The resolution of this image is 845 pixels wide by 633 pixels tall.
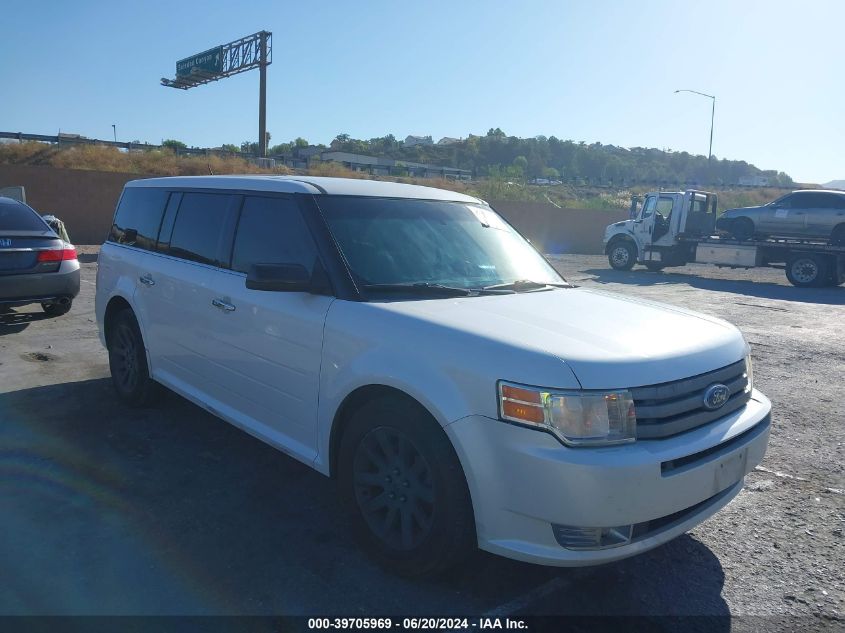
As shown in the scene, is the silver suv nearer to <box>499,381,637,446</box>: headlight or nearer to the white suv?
the white suv

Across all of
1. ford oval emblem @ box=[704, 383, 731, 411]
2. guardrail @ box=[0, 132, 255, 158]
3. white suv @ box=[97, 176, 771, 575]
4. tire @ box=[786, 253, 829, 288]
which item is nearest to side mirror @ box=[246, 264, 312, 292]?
white suv @ box=[97, 176, 771, 575]

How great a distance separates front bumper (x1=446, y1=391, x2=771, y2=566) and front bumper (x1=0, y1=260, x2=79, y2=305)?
7219mm

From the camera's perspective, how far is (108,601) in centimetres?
301

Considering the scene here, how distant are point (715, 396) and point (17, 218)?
8.49 meters

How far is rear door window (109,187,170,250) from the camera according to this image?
212 inches

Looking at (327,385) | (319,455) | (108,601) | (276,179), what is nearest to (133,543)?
(108,601)

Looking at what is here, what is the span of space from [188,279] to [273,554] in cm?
208

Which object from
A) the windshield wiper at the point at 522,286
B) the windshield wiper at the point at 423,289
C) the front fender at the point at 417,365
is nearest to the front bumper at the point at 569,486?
the front fender at the point at 417,365

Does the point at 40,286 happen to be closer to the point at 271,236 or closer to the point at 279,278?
the point at 271,236

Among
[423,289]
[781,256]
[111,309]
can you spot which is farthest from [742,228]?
[423,289]

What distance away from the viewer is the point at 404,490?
3.16m

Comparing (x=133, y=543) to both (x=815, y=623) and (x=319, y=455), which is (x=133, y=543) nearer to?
(x=319, y=455)

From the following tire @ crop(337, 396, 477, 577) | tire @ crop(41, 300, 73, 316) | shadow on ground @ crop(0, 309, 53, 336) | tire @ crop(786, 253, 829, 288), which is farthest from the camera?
tire @ crop(786, 253, 829, 288)

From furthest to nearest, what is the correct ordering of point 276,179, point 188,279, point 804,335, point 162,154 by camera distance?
1. point 162,154
2. point 804,335
3. point 188,279
4. point 276,179
